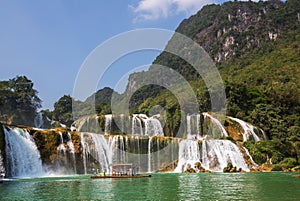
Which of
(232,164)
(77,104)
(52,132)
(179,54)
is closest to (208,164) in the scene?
(232,164)

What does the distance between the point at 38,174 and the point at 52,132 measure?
11.1 feet

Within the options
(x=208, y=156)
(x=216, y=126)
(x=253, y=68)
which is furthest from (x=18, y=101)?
(x=253, y=68)

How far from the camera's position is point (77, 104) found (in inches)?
2547

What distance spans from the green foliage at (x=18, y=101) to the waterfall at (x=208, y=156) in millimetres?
25006

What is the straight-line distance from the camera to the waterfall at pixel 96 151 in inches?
1072

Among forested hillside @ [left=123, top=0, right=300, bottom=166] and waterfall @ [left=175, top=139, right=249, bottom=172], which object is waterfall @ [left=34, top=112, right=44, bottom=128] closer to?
forested hillside @ [left=123, top=0, right=300, bottom=166]

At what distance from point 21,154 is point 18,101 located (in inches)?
925

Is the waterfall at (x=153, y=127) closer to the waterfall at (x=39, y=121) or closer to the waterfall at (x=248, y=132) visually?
the waterfall at (x=248, y=132)

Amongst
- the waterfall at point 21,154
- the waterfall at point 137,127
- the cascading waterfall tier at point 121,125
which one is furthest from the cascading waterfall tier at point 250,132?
the waterfall at point 21,154

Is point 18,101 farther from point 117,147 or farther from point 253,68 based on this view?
point 253,68

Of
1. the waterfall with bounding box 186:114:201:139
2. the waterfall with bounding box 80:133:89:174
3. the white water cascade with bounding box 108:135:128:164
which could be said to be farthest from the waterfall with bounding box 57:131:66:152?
the waterfall with bounding box 186:114:201:139

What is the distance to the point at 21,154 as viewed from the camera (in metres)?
23.5

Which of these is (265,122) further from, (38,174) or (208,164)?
(38,174)

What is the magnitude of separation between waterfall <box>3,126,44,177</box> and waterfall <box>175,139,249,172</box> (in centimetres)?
1131
